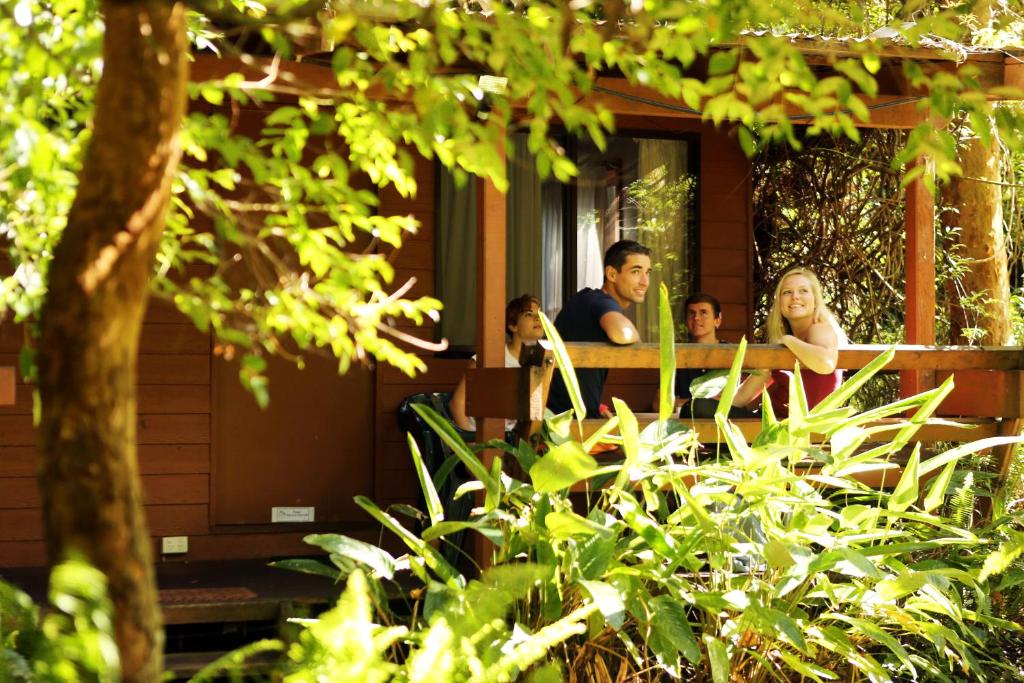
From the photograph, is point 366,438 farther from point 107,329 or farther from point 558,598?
point 107,329

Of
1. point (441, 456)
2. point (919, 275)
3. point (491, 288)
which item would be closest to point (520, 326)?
point (441, 456)

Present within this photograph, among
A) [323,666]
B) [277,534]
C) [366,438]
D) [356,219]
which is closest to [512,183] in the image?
[366,438]

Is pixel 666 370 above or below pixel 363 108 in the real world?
below

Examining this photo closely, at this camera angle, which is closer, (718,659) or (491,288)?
(718,659)

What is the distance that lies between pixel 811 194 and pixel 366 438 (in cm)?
327

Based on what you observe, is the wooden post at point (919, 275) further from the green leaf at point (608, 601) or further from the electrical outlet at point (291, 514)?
the electrical outlet at point (291, 514)

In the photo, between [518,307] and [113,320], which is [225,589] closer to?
[518,307]

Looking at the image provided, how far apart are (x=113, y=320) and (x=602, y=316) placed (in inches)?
137

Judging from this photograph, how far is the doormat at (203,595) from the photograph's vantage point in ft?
17.7

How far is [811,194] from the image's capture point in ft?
26.8

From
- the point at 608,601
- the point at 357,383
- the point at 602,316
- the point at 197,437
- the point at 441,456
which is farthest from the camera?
the point at 357,383

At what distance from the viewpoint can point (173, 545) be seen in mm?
6898

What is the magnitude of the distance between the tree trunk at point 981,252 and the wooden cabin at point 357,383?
1.20 m

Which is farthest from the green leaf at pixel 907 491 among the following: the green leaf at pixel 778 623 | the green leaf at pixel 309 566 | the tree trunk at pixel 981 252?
the tree trunk at pixel 981 252
